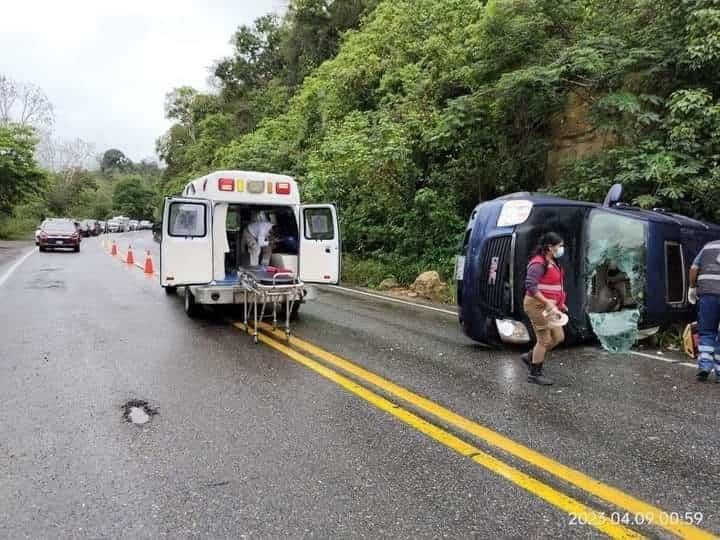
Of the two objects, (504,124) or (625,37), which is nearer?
(625,37)

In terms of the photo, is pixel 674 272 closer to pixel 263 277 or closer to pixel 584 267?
pixel 584 267

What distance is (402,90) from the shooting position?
19.0 m

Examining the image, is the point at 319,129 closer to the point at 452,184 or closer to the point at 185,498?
the point at 452,184

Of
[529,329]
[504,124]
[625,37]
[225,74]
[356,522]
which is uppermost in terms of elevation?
[225,74]

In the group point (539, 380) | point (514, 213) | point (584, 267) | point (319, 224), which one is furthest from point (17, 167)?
point (539, 380)

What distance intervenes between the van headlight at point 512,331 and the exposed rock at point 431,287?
5258 mm

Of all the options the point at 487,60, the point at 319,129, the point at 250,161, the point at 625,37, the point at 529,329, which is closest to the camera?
the point at 529,329

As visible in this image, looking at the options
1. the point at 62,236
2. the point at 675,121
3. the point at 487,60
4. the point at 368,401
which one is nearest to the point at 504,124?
the point at 487,60

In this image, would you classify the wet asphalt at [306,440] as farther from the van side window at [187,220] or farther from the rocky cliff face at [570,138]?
the rocky cliff face at [570,138]

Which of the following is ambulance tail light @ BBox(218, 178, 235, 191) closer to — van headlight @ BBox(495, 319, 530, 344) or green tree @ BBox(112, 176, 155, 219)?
van headlight @ BBox(495, 319, 530, 344)

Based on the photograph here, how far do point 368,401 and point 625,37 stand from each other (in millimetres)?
10104

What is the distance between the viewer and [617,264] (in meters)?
7.25

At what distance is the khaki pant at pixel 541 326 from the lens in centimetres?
563

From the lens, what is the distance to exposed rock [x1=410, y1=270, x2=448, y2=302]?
12.4m
